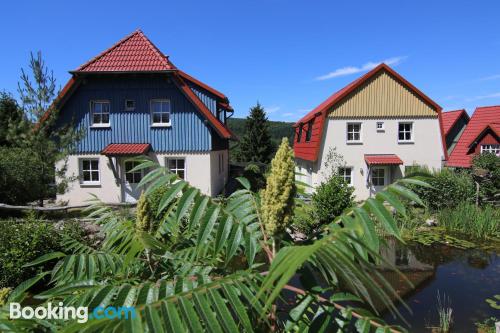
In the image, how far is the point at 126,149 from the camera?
17141 mm

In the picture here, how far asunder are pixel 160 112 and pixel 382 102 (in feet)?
44.6

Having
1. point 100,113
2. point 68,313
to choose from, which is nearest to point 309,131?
point 100,113

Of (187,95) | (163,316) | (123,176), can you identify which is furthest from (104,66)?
(163,316)

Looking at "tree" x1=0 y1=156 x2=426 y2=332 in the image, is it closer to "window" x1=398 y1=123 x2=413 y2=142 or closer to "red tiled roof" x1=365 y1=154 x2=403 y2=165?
→ "red tiled roof" x1=365 y1=154 x2=403 y2=165

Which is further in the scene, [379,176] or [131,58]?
[379,176]

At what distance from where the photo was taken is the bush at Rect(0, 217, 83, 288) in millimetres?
7547

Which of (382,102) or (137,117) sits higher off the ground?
(382,102)

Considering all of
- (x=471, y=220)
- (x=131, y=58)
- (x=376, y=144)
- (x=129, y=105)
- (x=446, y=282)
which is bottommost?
(x=446, y=282)

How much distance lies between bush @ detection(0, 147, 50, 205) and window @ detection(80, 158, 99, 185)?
3.28m

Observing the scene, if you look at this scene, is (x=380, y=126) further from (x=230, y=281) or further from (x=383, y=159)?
(x=230, y=281)

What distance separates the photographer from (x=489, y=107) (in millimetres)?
25266

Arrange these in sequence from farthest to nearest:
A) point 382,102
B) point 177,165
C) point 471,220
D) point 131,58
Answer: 1. point 382,102
2. point 177,165
3. point 131,58
4. point 471,220

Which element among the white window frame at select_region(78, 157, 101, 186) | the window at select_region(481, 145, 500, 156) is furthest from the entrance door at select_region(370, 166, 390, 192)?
the white window frame at select_region(78, 157, 101, 186)

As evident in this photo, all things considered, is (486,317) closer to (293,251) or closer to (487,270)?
(487,270)
